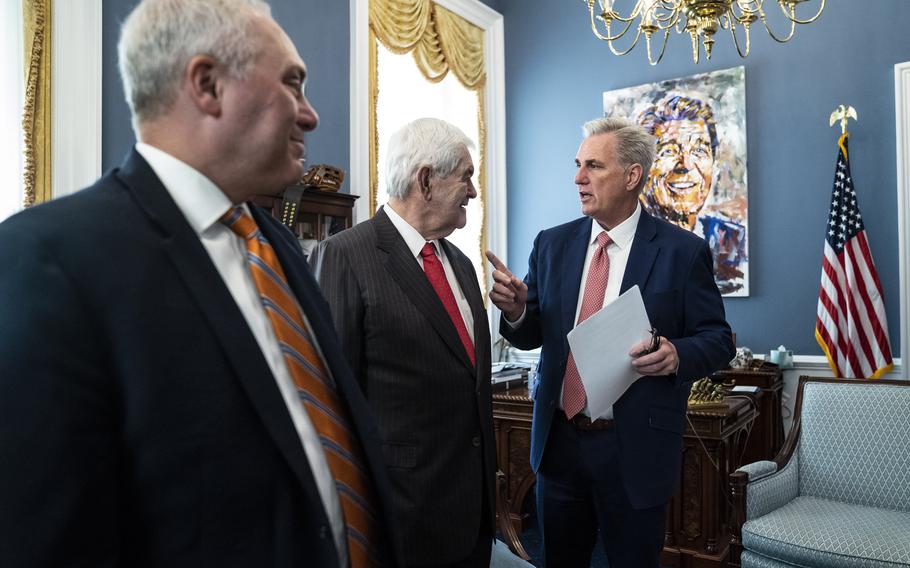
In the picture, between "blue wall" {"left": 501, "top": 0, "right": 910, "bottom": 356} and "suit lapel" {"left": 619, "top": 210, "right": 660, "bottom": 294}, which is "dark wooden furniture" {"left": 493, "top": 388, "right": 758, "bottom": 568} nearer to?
"blue wall" {"left": 501, "top": 0, "right": 910, "bottom": 356}

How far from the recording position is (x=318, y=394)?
3.26ft

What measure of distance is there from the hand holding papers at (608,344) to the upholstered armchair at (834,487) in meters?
1.41

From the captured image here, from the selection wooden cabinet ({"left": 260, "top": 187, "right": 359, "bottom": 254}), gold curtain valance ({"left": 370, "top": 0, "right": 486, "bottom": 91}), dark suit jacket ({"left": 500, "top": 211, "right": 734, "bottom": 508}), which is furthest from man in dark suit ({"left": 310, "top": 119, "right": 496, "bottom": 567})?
gold curtain valance ({"left": 370, "top": 0, "right": 486, "bottom": 91})

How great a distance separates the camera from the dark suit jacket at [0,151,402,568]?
2.34 ft

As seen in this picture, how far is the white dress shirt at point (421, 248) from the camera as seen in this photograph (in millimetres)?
1801

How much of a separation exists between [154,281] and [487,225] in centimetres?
540

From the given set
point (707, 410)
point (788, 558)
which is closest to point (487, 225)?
point (707, 410)

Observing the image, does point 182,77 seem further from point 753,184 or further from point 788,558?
point 753,184

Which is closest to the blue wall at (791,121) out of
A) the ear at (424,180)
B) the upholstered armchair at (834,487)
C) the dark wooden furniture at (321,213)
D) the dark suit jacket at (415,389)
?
the dark wooden furniture at (321,213)

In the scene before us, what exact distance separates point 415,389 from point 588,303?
30.1 inches

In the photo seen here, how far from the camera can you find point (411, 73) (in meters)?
5.45

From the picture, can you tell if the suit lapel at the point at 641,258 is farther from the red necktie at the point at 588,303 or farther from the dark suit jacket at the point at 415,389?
the dark suit jacket at the point at 415,389

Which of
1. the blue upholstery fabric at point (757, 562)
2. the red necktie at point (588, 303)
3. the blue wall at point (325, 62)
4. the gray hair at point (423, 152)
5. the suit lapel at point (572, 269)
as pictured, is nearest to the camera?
the gray hair at point (423, 152)

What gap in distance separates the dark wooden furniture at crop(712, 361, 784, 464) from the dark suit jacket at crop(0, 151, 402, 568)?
403 cm
